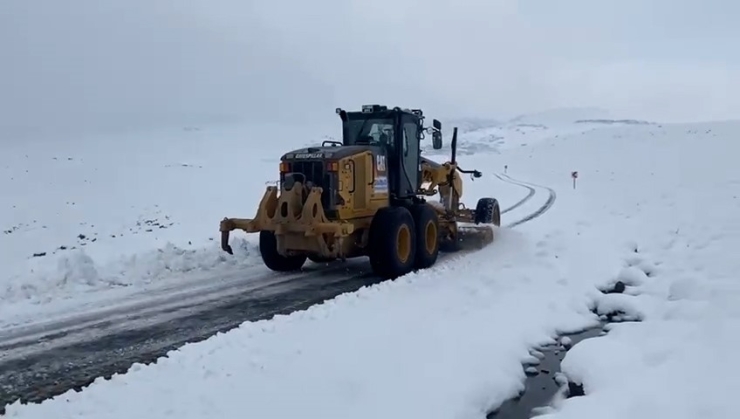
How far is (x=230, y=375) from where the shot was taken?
18.6 feet

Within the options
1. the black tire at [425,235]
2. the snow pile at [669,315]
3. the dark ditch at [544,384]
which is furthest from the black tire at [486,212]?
the dark ditch at [544,384]

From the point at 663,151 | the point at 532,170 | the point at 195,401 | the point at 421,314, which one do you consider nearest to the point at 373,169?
the point at 421,314

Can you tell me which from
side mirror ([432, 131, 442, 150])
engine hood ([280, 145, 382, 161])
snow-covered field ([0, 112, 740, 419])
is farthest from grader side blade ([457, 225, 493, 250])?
engine hood ([280, 145, 382, 161])

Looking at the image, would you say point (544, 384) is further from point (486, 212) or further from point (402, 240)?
point (486, 212)

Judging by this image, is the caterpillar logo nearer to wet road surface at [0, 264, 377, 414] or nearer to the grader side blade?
wet road surface at [0, 264, 377, 414]

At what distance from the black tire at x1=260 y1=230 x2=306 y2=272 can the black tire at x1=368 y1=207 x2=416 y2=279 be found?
1.41m

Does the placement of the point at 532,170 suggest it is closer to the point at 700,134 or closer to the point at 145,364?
the point at 700,134

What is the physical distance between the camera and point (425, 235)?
11508mm

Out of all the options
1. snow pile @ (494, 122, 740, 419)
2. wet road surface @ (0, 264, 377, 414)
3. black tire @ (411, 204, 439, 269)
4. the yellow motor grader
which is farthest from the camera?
black tire @ (411, 204, 439, 269)

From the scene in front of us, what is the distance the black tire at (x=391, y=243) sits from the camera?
1048cm

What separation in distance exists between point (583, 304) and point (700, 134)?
49.2m

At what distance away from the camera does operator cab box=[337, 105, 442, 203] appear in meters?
11.8

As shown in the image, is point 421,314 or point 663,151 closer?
point 421,314

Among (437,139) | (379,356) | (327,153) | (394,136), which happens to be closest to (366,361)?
(379,356)
